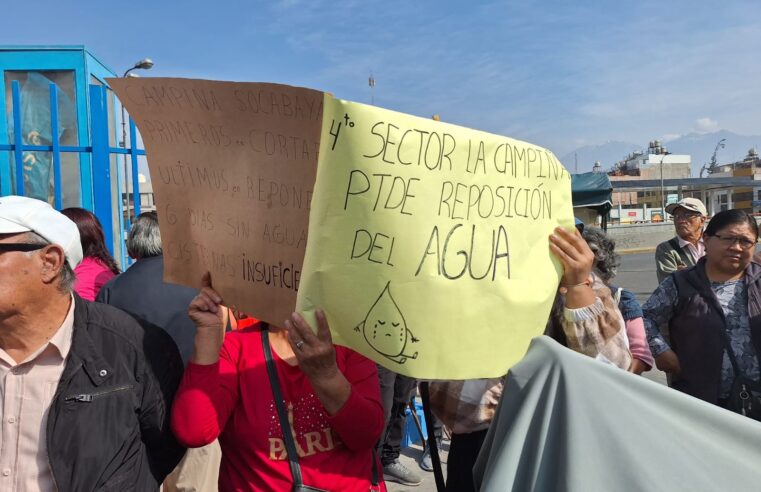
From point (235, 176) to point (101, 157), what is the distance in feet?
9.75

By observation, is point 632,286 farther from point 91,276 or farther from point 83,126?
point 91,276

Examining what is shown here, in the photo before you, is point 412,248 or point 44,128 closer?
point 412,248

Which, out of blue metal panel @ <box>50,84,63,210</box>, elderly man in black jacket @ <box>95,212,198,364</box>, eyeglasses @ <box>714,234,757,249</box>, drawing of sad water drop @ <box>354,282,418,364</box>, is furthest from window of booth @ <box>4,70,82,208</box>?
eyeglasses @ <box>714,234,757,249</box>

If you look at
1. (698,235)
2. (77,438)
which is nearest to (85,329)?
(77,438)

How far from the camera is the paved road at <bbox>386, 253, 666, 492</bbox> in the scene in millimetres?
4066

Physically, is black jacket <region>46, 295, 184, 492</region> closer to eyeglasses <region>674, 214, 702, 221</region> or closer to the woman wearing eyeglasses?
the woman wearing eyeglasses

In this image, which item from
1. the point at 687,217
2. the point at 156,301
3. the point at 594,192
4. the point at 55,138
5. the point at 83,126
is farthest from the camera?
the point at 594,192

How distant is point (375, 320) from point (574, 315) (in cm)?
76

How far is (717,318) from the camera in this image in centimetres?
319

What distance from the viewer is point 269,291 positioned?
1548mm

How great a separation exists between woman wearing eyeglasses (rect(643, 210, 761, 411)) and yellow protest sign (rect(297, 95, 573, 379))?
7.57 feet

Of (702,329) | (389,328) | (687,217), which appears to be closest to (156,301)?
(389,328)

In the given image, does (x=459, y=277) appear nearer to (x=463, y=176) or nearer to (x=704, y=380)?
(x=463, y=176)

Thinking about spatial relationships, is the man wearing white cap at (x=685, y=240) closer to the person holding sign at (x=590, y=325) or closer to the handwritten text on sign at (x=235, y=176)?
the person holding sign at (x=590, y=325)
